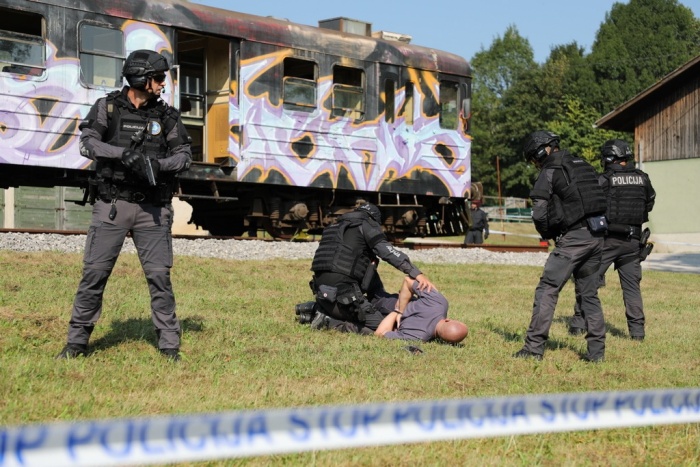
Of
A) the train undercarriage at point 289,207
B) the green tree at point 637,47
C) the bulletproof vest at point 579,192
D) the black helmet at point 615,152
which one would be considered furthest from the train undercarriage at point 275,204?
the green tree at point 637,47

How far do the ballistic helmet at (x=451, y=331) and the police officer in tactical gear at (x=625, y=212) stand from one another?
1.91 meters

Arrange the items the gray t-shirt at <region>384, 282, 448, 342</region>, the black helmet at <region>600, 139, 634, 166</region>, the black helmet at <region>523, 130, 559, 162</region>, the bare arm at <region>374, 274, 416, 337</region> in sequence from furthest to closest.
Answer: the black helmet at <region>600, 139, 634, 166</region>, the bare arm at <region>374, 274, 416, 337</region>, the gray t-shirt at <region>384, 282, 448, 342</region>, the black helmet at <region>523, 130, 559, 162</region>

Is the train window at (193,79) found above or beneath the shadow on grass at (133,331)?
above

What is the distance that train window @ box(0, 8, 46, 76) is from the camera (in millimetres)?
13292

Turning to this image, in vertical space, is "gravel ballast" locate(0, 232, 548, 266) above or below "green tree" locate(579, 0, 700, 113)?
below

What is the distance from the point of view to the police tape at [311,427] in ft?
7.44

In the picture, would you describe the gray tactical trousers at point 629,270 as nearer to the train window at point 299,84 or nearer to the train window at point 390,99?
the train window at point 299,84

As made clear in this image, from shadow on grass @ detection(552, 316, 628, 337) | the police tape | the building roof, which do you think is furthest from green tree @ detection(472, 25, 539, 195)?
the police tape

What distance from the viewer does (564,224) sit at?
25.5 feet

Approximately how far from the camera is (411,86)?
18891mm

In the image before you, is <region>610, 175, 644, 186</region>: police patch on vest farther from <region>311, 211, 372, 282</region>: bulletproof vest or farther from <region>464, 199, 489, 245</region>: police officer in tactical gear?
<region>464, 199, 489, 245</region>: police officer in tactical gear

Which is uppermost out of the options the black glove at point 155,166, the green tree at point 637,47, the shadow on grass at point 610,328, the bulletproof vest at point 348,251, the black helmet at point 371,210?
the green tree at point 637,47

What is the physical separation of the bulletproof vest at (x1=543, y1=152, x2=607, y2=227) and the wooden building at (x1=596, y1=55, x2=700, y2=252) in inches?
1025

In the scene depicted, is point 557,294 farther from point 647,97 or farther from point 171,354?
point 647,97
